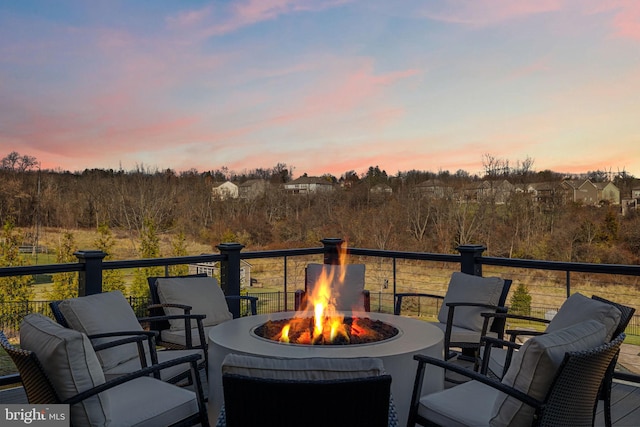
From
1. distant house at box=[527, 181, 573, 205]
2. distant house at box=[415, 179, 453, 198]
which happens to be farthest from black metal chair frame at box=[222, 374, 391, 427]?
distant house at box=[415, 179, 453, 198]

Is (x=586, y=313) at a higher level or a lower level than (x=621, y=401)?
higher

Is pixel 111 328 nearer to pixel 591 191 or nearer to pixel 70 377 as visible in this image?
pixel 70 377

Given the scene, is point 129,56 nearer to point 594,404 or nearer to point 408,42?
point 408,42

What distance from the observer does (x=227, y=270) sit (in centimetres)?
493

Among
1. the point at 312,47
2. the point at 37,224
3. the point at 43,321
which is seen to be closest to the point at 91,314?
the point at 43,321

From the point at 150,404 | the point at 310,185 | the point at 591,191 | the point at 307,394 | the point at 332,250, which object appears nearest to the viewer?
the point at 307,394

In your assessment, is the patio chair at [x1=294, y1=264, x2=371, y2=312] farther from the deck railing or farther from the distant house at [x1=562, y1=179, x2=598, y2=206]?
the distant house at [x1=562, y1=179, x2=598, y2=206]

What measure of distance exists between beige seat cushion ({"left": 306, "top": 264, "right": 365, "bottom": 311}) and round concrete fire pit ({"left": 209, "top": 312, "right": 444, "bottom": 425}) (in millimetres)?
1504

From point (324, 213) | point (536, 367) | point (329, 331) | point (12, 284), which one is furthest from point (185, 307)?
point (324, 213)

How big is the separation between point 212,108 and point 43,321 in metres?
11.1

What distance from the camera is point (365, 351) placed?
2.63 metres

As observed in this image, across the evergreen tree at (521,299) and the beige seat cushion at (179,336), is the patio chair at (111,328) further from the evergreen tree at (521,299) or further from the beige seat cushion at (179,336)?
the evergreen tree at (521,299)

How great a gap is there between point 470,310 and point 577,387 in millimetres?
2010

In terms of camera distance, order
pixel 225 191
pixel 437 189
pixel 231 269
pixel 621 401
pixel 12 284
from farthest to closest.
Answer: pixel 225 191 < pixel 437 189 < pixel 12 284 < pixel 231 269 < pixel 621 401
